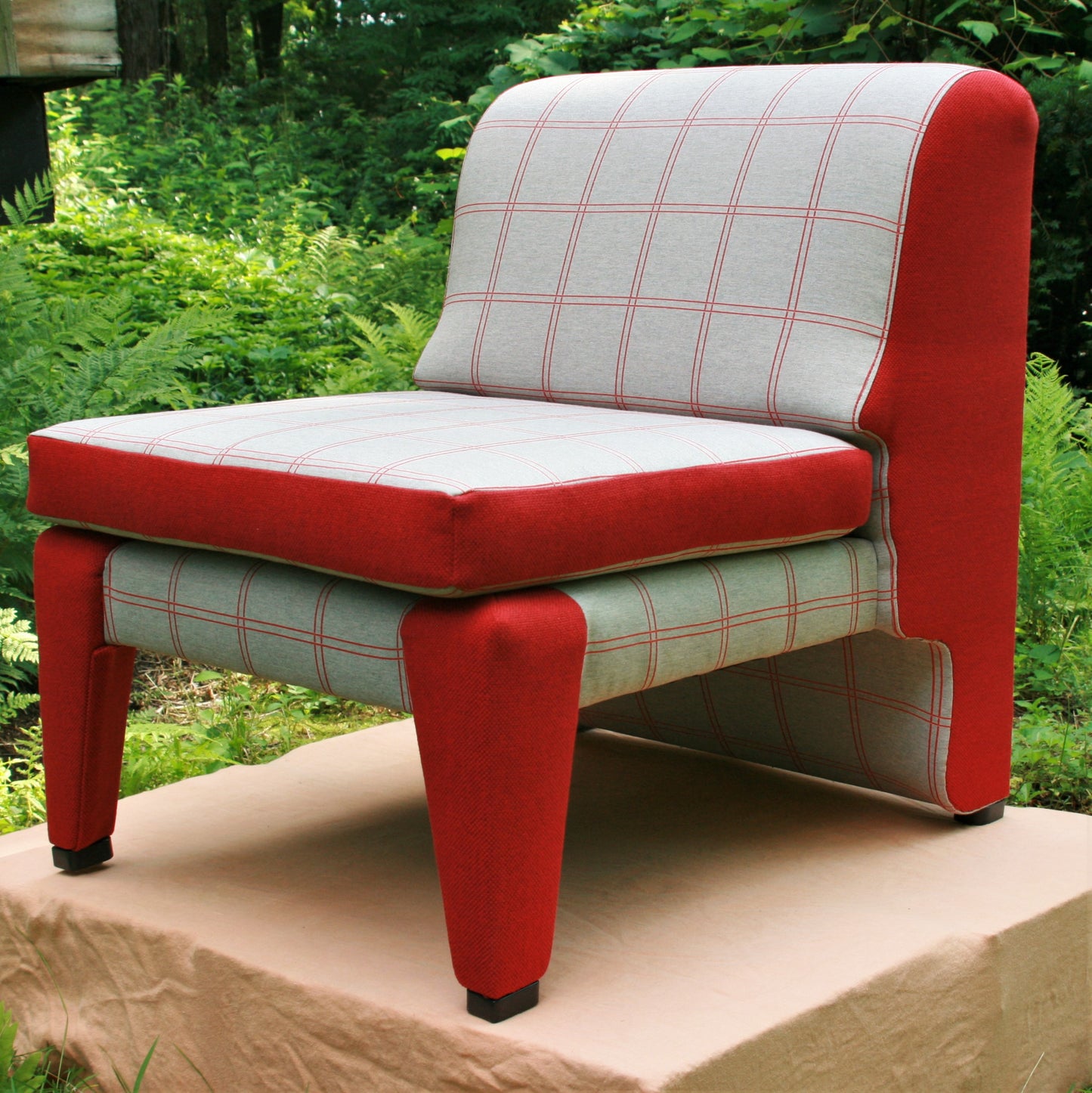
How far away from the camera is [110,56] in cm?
406

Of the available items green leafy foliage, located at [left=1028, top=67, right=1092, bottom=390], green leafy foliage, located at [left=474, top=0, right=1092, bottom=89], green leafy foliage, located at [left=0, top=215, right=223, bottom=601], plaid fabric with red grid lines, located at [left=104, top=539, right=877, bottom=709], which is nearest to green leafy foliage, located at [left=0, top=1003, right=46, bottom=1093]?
plaid fabric with red grid lines, located at [left=104, top=539, right=877, bottom=709]

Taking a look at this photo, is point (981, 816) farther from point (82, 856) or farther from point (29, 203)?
point (29, 203)

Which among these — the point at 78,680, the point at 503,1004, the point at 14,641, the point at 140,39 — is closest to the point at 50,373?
the point at 14,641

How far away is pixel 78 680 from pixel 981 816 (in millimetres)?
1348

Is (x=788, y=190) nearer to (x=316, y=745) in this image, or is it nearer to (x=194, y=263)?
(x=316, y=745)

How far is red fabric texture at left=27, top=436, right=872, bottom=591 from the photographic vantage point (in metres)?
1.35

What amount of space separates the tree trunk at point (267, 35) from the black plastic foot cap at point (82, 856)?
1435cm

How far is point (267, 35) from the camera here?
15188 mm

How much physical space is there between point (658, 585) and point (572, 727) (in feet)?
0.69

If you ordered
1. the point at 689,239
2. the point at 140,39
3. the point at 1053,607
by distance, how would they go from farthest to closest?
the point at 140,39, the point at 1053,607, the point at 689,239

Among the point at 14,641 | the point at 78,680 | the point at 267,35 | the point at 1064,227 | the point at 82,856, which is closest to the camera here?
the point at 78,680

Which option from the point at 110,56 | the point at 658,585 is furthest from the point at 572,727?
the point at 110,56

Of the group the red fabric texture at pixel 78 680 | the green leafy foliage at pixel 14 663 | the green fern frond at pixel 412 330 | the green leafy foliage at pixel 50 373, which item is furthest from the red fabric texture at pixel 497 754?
the green fern frond at pixel 412 330

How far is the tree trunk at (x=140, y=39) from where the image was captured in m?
12.0
